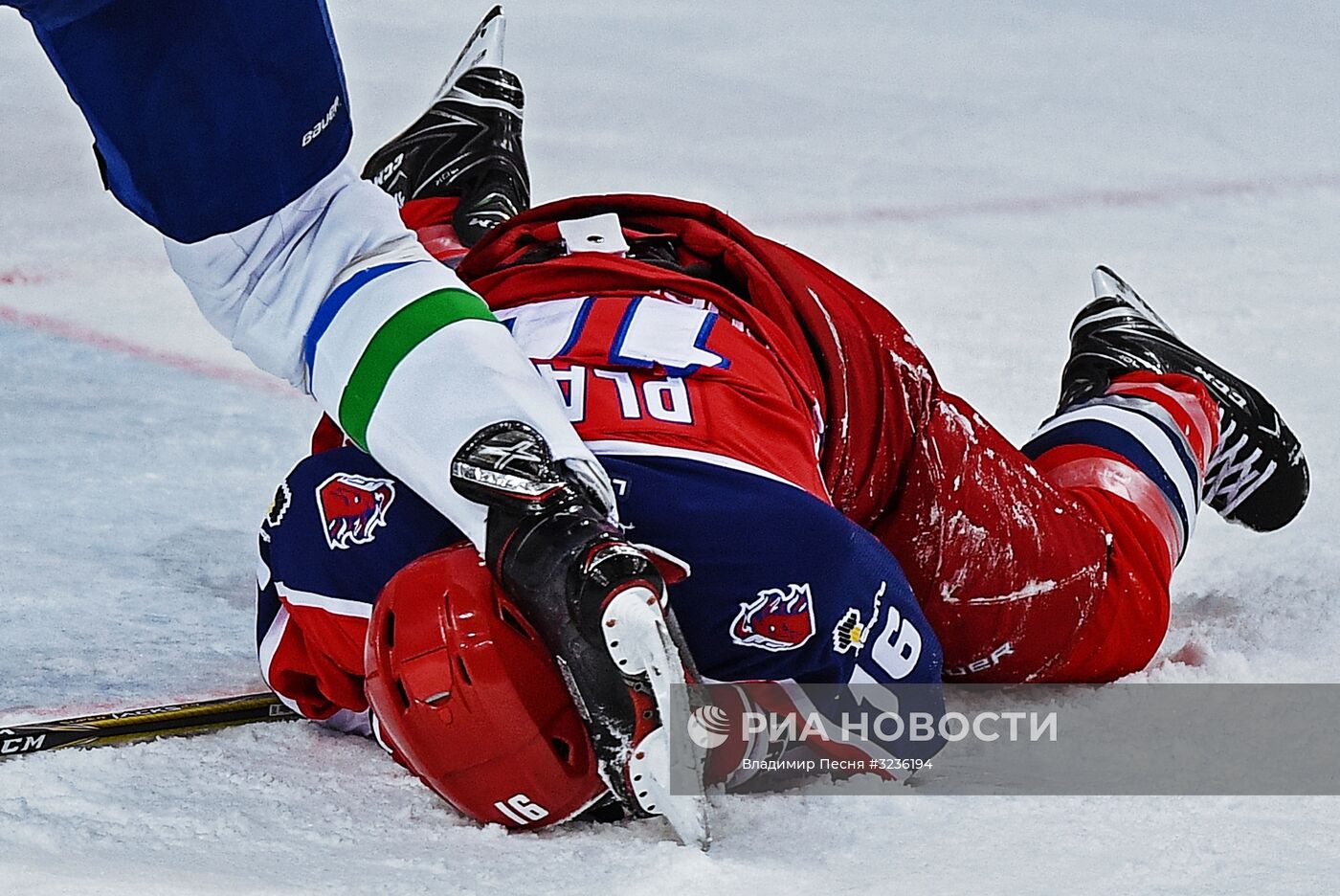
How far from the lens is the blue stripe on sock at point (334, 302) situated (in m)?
0.97

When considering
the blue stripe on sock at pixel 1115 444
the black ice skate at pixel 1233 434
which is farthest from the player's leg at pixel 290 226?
the black ice skate at pixel 1233 434

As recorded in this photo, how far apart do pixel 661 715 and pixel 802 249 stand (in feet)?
5.30

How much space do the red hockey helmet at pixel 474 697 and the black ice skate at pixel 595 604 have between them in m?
0.02

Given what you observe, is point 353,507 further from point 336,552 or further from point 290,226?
point 290,226

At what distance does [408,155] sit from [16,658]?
671mm

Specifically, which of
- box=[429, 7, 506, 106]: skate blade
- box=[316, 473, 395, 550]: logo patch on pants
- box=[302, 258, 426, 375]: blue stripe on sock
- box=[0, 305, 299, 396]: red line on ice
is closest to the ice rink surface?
box=[0, 305, 299, 396]: red line on ice

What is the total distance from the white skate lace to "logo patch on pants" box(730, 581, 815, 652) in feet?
2.41

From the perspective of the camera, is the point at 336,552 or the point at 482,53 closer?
the point at 336,552

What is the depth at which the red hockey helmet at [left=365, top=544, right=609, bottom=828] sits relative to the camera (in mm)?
852

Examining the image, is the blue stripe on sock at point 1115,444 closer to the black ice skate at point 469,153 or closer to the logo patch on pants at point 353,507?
the black ice skate at point 469,153

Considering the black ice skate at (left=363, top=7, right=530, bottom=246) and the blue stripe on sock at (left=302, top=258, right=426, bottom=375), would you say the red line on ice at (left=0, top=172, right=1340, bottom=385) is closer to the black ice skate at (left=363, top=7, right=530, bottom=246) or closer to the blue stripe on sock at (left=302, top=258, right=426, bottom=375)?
the black ice skate at (left=363, top=7, right=530, bottom=246)

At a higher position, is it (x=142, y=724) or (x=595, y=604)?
(x=595, y=604)

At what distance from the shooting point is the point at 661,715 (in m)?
0.83

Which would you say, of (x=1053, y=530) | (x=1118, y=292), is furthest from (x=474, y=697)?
(x=1118, y=292)
